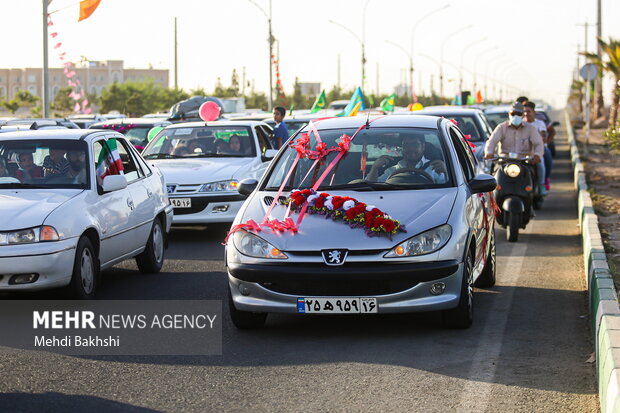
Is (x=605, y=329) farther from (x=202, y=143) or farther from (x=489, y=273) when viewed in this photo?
(x=202, y=143)

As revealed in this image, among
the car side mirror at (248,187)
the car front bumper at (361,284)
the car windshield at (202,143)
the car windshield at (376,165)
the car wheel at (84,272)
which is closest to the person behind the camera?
the car front bumper at (361,284)

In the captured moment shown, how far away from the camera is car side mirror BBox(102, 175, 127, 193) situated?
9.54 meters

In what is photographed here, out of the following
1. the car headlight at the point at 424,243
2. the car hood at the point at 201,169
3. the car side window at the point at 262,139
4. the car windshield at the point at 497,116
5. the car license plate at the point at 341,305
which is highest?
the car windshield at the point at 497,116

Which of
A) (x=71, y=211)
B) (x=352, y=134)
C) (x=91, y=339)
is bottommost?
(x=91, y=339)

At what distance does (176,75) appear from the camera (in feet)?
198

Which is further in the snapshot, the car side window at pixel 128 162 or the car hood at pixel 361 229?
the car side window at pixel 128 162

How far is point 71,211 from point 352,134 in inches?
94.2

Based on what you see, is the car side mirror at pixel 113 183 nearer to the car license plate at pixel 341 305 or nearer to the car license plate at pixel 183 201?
the car license plate at pixel 341 305

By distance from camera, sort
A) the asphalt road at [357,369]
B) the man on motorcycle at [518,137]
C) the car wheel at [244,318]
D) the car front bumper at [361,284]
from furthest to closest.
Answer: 1. the man on motorcycle at [518,137]
2. the car wheel at [244,318]
3. the car front bumper at [361,284]
4. the asphalt road at [357,369]

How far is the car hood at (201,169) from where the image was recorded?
14.2 meters

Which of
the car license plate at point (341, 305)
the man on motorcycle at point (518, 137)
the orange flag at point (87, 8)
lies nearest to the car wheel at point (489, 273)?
the car license plate at point (341, 305)

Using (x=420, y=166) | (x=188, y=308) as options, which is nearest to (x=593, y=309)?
(x=420, y=166)

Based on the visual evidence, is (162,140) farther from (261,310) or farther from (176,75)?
(176,75)

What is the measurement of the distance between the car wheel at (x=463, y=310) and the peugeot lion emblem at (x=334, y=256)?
91 cm
